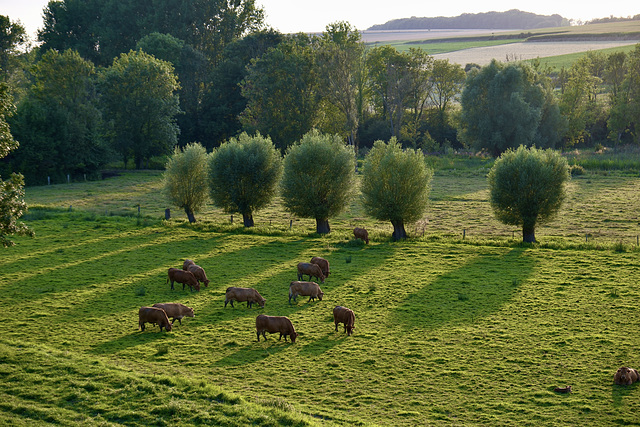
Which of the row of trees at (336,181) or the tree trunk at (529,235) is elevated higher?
the row of trees at (336,181)

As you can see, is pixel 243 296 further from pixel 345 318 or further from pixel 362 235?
pixel 362 235

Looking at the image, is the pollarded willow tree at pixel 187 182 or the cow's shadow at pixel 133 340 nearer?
the cow's shadow at pixel 133 340

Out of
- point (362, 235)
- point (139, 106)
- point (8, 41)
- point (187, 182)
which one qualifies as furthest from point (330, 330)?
point (8, 41)

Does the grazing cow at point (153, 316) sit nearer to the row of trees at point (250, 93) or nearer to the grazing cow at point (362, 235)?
the grazing cow at point (362, 235)

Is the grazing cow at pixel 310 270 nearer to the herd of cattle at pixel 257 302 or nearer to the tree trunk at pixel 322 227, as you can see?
the herd of cattle at pixel 257 302

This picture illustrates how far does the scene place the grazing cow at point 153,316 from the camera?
92.5ft

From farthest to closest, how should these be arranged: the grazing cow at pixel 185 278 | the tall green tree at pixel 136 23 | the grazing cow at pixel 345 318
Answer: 1. the tall green tree at pixel 136 23
2. the grazing cow at pixel 185 278
3. the grazing cow at pixel 345 318

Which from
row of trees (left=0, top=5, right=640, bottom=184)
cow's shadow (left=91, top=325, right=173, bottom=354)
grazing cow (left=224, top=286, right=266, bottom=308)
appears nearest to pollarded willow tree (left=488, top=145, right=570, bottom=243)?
grazing cow (left=224, top=286, right=266, bottom=308)

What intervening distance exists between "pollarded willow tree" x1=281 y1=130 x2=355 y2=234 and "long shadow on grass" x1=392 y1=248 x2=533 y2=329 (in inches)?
579

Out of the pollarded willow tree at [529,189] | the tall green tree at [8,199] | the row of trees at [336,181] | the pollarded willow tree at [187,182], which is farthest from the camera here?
the pollarded willow tree at [187,182]

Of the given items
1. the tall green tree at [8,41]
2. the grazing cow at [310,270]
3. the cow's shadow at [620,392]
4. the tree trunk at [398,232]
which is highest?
the tall green tree at [8,41]

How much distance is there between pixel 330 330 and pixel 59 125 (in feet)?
241

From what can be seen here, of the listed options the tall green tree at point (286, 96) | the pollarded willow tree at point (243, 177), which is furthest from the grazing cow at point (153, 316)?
the tall green tree at point (286, 96)

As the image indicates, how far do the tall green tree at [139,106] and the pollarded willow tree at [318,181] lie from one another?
Answer: 1836 inches
